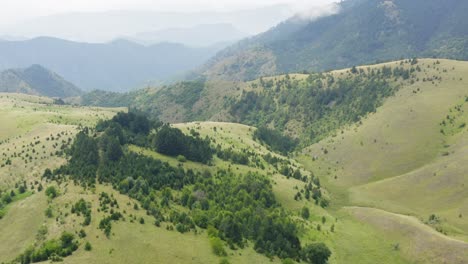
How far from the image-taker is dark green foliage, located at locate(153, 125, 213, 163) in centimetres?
12419

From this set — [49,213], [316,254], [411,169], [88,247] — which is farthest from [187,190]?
[411,169]

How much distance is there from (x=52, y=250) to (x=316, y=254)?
4620cm

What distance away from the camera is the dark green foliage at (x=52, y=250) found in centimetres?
6334

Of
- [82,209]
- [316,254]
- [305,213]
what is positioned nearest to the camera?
[82,209]

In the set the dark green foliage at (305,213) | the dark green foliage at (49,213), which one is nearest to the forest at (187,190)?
the dark green foliage at (49,213)

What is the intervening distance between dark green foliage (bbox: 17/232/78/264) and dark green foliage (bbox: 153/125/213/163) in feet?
190

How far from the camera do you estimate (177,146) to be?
412 feet

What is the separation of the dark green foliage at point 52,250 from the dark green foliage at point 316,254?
41.7 metres

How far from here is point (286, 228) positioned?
3408 inches

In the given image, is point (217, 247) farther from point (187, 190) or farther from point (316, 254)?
point (187, 190)

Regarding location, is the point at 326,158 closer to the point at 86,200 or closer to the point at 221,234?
the point at 221,234

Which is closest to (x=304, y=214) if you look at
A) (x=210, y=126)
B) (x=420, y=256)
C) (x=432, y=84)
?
(x=420, y=256)

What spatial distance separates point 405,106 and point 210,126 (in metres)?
86.8

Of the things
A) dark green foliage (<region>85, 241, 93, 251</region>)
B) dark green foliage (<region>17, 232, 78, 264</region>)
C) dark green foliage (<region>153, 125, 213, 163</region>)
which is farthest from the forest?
dark green foliage (<region>17, 232, 78, 264</region>)
